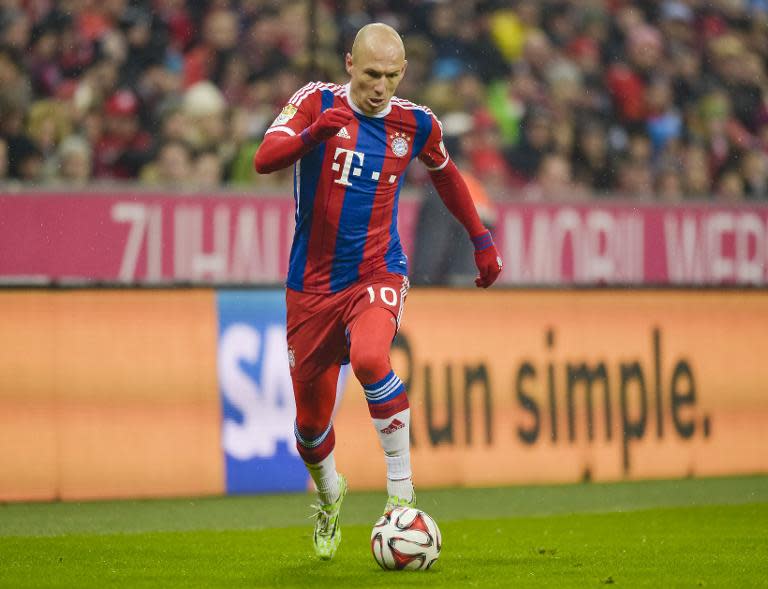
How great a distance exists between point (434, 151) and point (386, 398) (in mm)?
1284

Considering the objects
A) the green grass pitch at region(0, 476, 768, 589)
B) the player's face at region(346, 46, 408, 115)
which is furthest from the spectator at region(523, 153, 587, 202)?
the player's face at region(346, 46, 408, 115)

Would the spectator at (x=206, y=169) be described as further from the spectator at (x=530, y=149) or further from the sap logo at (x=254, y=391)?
the sap logo at (x=254, y=391)

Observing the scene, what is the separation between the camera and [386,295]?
6902mm

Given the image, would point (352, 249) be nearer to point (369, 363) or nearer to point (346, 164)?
point (346, 164)

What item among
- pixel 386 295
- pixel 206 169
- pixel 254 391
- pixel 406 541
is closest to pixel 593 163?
pixel 206 169

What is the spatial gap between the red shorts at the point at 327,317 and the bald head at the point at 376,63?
822 millimetres

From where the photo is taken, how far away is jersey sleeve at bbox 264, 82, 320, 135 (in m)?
6.64

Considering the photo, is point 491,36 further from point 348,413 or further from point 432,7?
point 348,413

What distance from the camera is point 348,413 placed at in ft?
33.1

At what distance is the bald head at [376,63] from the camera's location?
21.5 feet

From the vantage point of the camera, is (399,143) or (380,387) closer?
(380,387)

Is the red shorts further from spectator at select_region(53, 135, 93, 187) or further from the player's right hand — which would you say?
spectator at select_region(53, 135, 93, 187)

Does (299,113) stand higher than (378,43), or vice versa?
(378,43)

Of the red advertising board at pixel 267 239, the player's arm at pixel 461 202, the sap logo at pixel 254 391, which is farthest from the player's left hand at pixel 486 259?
the red advertising board at pixel 267 239
